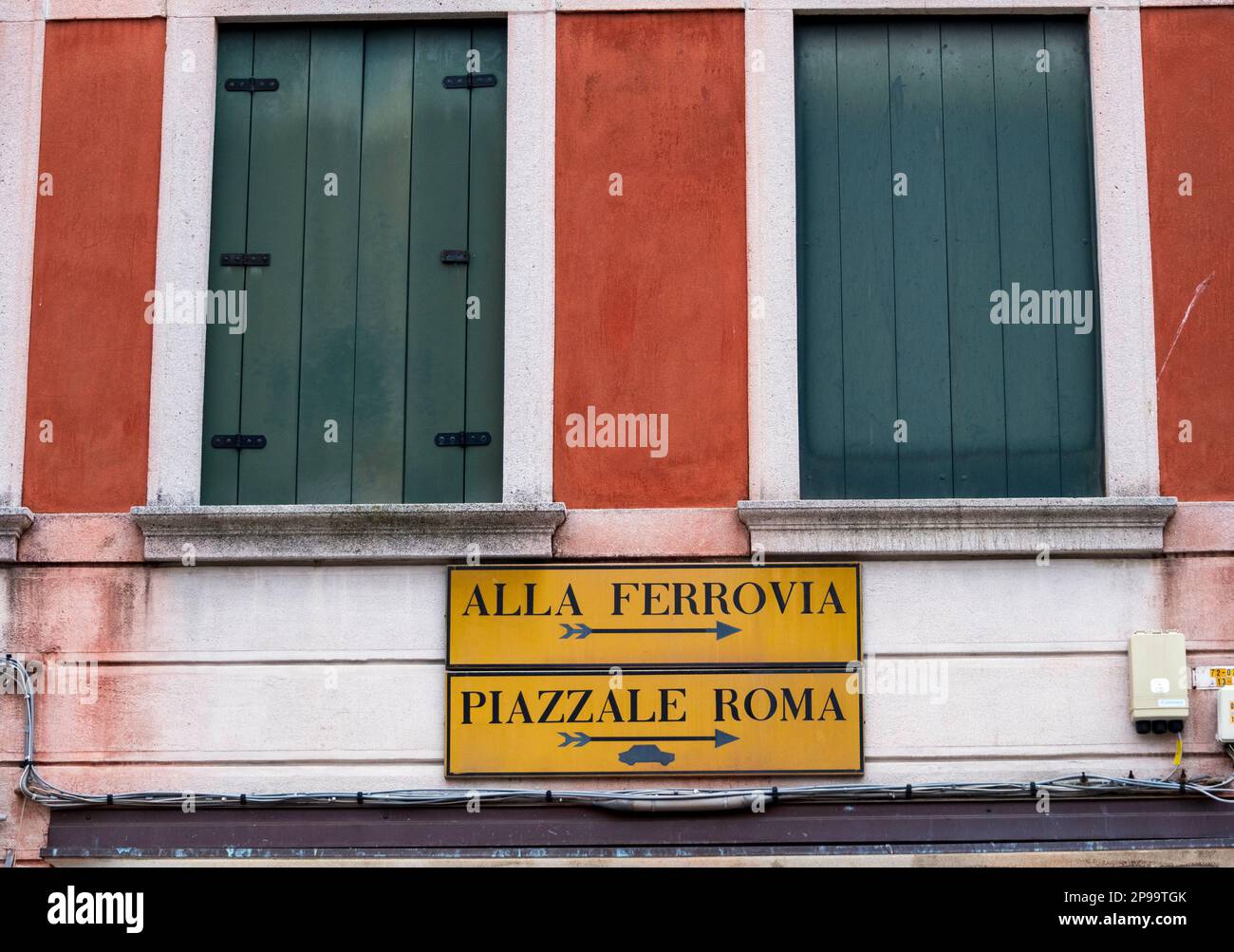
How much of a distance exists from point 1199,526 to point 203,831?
5.74 m

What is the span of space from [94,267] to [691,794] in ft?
15.1

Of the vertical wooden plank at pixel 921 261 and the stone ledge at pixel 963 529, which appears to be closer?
the stone ledge at pixel 963 529

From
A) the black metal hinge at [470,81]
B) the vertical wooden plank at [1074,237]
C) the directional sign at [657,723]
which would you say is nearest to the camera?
the directional sign at [657,723]

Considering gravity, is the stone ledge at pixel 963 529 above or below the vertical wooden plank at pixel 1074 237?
below

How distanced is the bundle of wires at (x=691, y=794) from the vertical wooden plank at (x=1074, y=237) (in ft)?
5.54

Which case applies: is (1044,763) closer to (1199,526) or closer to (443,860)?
(1199,526)

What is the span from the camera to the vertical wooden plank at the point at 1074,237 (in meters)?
10.1

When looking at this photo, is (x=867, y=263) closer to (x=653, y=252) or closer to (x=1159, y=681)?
(x=653, y=252)

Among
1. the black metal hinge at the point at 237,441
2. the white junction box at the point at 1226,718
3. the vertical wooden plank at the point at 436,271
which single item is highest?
the vertical wooden plank at the point at 436,271

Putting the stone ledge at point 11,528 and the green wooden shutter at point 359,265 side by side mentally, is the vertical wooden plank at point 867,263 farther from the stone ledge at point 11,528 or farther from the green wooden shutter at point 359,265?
the stone ledge at point 11,528

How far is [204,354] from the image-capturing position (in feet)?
33.5

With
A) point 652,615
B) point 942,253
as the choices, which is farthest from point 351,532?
point 942,253

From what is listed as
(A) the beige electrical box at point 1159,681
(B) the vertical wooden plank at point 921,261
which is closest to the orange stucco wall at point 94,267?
(B) the vertical wooden plank at point 921,261

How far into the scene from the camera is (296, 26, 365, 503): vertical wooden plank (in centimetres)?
1018
